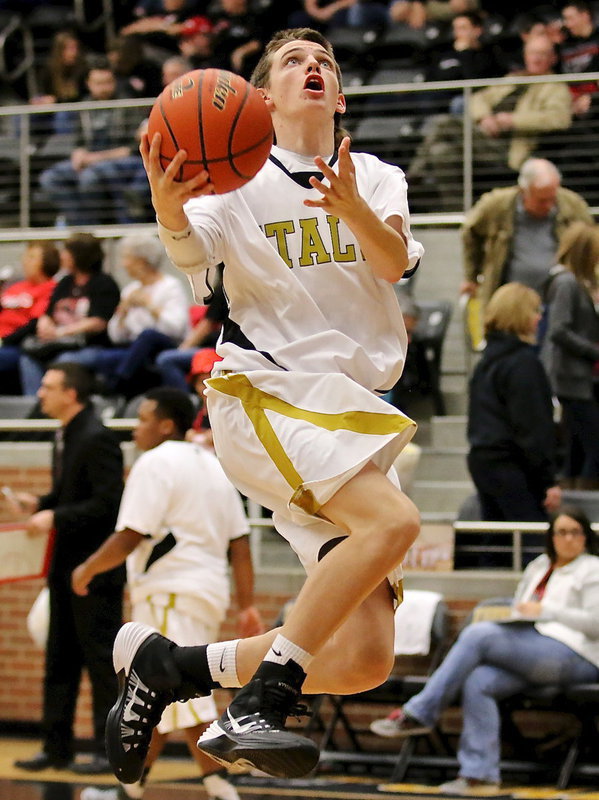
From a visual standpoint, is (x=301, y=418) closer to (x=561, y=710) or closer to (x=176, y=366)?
(x=561, y=710)

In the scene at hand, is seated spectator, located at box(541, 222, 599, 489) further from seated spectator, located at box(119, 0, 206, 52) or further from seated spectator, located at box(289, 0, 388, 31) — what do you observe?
seated spectator, located at box(119, 0, 206, 52)

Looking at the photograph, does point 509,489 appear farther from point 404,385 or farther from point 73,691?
point 73,691

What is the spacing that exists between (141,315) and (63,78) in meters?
3.68

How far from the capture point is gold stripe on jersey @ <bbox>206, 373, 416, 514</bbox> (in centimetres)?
355

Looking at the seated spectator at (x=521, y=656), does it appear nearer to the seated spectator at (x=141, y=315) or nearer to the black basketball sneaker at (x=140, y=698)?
the seated spectator at (x=141, y=315)

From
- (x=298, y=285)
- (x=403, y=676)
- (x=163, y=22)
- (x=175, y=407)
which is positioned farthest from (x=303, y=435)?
(x=163, y=22)

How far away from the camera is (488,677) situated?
7.14 meters

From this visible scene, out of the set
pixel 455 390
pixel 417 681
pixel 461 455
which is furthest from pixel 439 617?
pixel 455 390

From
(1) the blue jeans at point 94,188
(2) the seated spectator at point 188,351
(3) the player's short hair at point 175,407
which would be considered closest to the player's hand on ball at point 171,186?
(3) the player's short hair at point 175,407

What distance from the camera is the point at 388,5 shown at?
39.2ft

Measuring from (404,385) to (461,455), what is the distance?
0.60m

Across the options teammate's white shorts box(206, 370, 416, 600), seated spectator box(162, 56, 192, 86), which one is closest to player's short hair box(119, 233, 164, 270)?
seated spectator box(162, 56, 192, 86)

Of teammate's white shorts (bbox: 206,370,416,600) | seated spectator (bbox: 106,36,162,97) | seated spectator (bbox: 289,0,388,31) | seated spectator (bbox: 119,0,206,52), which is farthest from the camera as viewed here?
seated spectator (bbox: 119,0,206,52)

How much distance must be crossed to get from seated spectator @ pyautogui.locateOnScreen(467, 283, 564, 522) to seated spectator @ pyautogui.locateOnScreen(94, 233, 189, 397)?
93.0 inches
